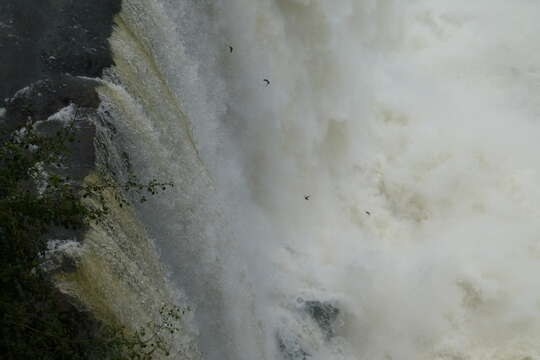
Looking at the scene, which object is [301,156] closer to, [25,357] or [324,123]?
[324,123]

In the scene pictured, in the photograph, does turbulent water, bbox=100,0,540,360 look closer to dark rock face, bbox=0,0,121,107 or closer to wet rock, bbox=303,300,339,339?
wet rock, bbox=303,300,339,339

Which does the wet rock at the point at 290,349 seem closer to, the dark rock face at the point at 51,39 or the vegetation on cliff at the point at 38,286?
the vegetation on cliff at the point at 38,286

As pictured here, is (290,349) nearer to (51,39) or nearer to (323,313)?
(323,313)

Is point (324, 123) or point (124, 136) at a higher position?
point (324, 123)

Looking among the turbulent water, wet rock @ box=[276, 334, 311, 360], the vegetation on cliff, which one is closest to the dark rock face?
the turbulent water

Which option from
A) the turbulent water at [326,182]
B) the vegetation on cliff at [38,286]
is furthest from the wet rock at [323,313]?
the vegetation on cliff at [38,286]

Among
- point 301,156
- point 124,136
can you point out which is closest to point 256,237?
point 301,156
